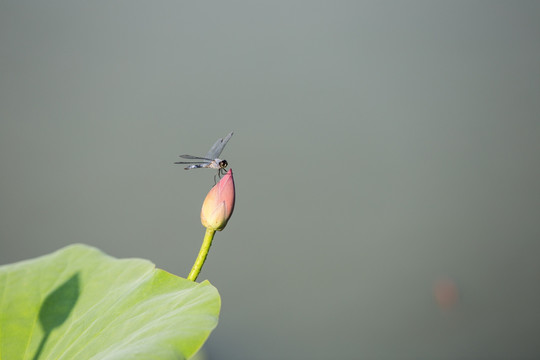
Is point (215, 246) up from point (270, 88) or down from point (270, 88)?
down

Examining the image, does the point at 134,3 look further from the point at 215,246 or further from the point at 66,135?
the point at 215,246

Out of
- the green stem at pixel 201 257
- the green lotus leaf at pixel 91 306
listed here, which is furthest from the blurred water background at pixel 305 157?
the green stem at pixel 201 257

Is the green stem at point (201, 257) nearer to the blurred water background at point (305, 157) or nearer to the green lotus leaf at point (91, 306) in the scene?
the green lotus leaf at point (91, 306)

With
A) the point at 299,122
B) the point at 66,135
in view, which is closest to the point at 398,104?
the point at 299,122

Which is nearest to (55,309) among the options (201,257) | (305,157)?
(201,257)

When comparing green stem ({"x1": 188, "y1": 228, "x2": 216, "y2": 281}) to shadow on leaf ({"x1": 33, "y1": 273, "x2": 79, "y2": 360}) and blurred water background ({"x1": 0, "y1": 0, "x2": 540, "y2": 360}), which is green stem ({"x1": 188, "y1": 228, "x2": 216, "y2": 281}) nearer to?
shadow on leaf ({"x1": 33, "y1": 273, "x2": 79, "y2": 360})

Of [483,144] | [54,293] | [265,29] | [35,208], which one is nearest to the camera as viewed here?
[54,293]

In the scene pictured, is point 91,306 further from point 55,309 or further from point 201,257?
point 201,257
